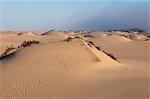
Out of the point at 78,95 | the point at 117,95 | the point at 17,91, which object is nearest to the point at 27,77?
the point at 17,91

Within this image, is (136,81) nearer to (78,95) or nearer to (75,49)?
(78,95)

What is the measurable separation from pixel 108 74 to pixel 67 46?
13.2 ft

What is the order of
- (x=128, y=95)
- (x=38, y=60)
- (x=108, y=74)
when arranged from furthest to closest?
(x=38, y=60), (x=108, y=74), (x=128, y=95)

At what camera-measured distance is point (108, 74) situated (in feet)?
53.9

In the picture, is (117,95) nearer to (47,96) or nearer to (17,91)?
(47,96)

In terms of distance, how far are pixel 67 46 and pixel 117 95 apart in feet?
23.6

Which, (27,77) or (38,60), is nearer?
(27,77)

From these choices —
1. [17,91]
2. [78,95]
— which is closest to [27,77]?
[17,91]

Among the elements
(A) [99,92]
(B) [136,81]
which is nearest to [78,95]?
(A) [99,92]

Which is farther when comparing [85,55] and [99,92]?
[85,55]

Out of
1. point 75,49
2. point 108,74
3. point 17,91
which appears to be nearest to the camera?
point 17,91

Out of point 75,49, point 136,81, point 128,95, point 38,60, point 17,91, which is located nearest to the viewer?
point 128,95

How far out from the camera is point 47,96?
13383 millimetres

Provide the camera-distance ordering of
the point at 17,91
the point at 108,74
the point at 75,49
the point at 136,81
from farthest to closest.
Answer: the point at 75,49 < the point at 108,74 < the point at 136,81 < the point at 17,91
